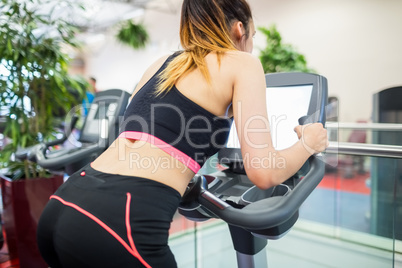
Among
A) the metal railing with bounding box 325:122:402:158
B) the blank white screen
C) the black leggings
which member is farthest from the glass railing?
the black leggings

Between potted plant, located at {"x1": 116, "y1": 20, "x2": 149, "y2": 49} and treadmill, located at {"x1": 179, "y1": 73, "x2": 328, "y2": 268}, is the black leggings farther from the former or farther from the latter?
potted plant, located at {"x1": 116, "y1": 20, "x2": 149, "y2": 49}

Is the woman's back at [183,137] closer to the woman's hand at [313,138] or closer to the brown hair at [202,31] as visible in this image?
the brown hair at [202,31]

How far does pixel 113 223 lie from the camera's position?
695 mm

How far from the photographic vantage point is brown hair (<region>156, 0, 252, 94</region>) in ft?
2.74

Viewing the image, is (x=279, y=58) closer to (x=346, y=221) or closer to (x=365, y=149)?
(x=346, y=221)

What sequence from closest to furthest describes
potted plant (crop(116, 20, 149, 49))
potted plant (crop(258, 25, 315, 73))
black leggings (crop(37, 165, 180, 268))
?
black leggings (crop(37, 165, 180, 268))
potted plant (crop(258, 25, 315, 73))
potted plant (crop(116, 20, 149, 49))

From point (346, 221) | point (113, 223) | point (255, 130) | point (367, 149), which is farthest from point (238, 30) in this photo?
point (346, 221)

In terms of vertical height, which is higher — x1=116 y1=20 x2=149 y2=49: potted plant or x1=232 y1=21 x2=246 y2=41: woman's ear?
x1=116 y1=20 x2=149 y2=49: potted plant

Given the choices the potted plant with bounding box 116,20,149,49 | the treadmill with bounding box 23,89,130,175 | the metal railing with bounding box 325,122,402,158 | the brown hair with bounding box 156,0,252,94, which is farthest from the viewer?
the potted plant with bounding box 116,20,149,49

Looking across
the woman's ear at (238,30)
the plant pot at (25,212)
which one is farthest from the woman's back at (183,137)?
the plant pot at (25,212)

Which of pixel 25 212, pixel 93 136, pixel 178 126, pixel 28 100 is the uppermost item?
pixel 28 100

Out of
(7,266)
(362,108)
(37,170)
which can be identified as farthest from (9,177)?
(362,108)

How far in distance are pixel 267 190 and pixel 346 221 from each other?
1335 mm

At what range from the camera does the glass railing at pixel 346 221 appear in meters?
1.43
